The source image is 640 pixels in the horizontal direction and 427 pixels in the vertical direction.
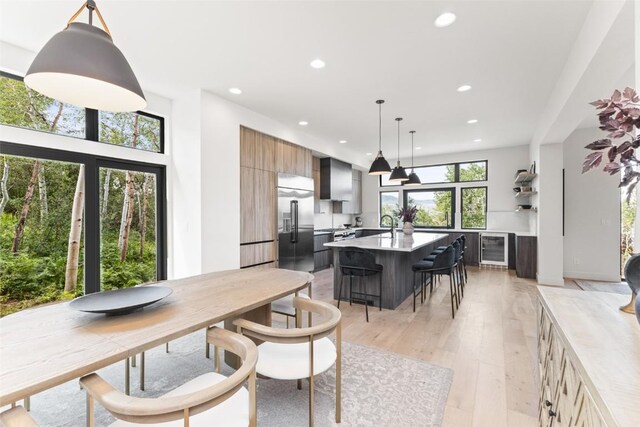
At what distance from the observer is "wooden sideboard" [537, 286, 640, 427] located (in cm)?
75

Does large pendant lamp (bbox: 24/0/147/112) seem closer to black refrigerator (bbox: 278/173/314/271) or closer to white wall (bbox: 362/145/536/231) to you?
black refrigerator (bbox: 278/173/314/271)

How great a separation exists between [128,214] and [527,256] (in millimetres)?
6853

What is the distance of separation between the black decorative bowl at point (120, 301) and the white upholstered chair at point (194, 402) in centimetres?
39

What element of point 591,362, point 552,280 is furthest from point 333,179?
point 591,362

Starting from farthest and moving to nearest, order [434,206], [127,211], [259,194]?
[434,206] → [259,194] → [127,211]

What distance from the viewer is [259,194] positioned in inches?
185

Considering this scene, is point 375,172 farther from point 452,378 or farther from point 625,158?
point 625,158

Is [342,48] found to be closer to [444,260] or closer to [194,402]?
[444,260]

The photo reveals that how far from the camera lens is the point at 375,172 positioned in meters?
4.57

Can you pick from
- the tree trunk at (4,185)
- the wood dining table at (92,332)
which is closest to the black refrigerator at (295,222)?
the wood dining table at (92,332)

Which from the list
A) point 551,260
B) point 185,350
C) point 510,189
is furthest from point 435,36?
point 510,189

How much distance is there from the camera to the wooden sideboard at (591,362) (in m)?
0.75

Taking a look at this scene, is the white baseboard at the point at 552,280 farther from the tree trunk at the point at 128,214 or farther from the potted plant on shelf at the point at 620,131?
the tree trunk at the point at 128,214

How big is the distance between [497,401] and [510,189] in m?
6.23
